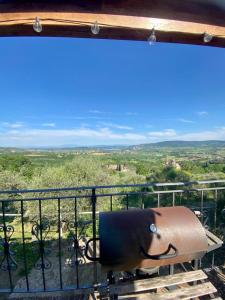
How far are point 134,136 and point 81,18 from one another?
67.7m

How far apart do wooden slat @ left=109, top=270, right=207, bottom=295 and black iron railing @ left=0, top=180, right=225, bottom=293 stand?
0.43m

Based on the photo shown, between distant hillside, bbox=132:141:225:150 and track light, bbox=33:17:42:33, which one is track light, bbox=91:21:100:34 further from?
distant hillside, bbox=132:141:225:150

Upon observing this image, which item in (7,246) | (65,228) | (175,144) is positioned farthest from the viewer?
(175,144)

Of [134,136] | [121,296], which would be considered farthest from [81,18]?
[134,136]

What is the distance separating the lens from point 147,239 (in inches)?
64.7

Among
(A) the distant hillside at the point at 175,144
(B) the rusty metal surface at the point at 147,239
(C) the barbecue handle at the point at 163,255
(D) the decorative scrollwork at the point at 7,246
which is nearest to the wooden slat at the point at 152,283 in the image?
(B) the rusty metal surface at the point at 147,239

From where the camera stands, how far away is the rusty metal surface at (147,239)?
159cm

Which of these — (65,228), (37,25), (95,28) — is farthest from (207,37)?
(65,228)

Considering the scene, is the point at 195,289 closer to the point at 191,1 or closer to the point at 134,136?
the point at 191,1

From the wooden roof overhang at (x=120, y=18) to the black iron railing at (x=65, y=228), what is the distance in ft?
4.28

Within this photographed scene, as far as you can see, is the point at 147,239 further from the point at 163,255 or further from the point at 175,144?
the point at 175,144

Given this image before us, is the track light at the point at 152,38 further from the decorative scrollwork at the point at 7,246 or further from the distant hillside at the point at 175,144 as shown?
the distant hillside at the point at 175,144

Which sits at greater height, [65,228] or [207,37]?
[207,37]

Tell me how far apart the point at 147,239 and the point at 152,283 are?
1.40 feet
